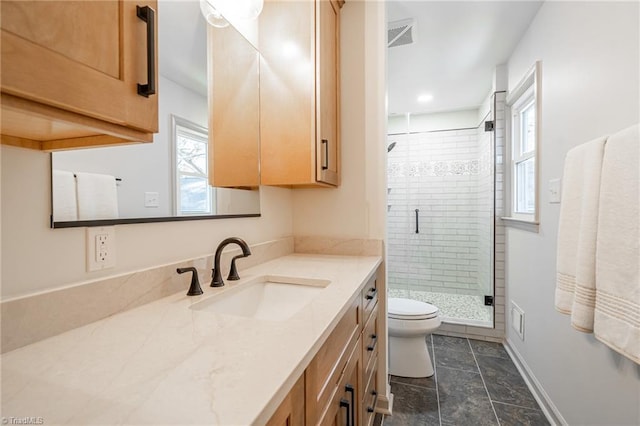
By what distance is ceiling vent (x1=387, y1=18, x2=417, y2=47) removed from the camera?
6.70 feet

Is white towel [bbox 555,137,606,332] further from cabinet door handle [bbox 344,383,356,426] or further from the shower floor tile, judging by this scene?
the shower floor tile

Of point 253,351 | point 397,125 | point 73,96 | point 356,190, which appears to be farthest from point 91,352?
point 397,125

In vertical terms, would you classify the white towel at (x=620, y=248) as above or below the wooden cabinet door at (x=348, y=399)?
above

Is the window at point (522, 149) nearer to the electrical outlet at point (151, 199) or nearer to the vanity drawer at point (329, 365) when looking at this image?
→ the vanity drawer at point (329, 365)

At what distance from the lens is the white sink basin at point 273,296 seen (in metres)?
1.17

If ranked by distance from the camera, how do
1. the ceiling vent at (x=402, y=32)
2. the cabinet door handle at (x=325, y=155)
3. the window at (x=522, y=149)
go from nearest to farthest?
the cabinet door handle at (x=325, y=155)
the ceiling vent at (x=402, y=32)
the window at (x=522, y=149)

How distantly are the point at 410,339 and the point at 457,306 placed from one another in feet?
4.65

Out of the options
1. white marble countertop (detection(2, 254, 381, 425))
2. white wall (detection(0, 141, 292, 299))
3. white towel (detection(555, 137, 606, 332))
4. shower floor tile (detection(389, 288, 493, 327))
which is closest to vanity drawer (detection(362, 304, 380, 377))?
white marble countertop (detection(2, 254, 381, 425))

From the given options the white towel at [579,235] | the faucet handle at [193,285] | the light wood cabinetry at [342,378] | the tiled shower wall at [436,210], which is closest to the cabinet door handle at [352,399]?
the light wood cabinetry at [342,378]

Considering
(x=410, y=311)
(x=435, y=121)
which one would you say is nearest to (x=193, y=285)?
(x=410, y=311)

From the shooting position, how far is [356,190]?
1.82m

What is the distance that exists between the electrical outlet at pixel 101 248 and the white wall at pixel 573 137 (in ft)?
5.69

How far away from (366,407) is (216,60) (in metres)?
1.73

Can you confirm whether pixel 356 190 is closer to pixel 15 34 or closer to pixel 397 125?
pixel 15 34
